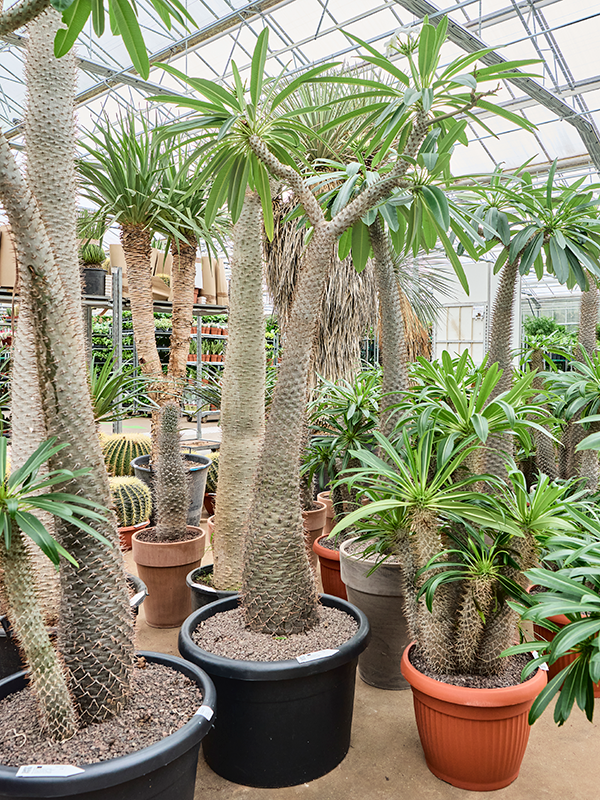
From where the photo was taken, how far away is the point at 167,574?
92.9 inches

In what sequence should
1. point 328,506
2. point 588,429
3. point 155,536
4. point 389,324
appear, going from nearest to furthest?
point 389,324
point 588,429
point 155,536
point 328,506

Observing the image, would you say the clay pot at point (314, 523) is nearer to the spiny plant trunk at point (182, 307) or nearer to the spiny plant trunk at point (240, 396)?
the spiny plant trunk at point (240, 396)

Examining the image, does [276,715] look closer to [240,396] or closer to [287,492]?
[287,492]

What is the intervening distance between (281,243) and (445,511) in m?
2.53

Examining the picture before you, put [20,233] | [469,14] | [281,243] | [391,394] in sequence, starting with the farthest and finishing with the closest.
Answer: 1. [469,14]
2. [281,243]
3. [391,394]
4. [20,233]

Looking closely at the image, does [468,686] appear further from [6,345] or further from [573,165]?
[573,165]

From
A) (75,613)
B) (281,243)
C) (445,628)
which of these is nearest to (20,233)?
(75,613)

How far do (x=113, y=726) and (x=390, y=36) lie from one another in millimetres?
7352

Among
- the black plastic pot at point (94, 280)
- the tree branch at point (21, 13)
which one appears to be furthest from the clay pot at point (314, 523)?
the black plastic pot at point (94, 280)

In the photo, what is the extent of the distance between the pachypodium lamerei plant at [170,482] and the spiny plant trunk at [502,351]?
125 centimetres

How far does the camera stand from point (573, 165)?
28.7ft

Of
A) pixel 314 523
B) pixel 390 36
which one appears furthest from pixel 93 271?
pixel 390 36

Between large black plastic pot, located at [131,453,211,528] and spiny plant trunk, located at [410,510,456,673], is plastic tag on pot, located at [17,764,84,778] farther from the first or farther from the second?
large black plastic pot, located at [131,453,211,528]

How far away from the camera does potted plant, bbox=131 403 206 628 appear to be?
7.75 feet
